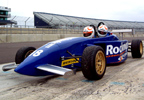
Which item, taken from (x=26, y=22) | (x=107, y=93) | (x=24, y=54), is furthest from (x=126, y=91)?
(x=26, y=22)

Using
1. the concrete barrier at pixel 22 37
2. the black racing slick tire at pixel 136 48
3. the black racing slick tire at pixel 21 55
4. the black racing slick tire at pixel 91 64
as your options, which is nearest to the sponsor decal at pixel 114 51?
the black racing slick tire at pixel 136 48

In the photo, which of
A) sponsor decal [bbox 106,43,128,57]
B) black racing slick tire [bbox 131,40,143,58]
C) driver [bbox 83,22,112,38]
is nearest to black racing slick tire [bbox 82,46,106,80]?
sponsor decal [bbox 106,43,128,57]

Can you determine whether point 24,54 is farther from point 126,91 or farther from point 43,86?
point 126,91

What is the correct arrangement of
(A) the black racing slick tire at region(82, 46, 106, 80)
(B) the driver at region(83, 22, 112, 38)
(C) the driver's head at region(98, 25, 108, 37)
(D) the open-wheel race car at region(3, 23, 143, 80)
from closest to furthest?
1. (D) the open-wheel race car at region(3, 23, 143, 80)
2. (A) the black racing slick tire at region(82, 46, 106, 80)
3. (B) the driver at region(83, 22, 112, 38)
4. (C) the driver's head at region(98, 25, 108, 37)

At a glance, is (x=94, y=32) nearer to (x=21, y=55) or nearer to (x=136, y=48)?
(x=136, y=48)

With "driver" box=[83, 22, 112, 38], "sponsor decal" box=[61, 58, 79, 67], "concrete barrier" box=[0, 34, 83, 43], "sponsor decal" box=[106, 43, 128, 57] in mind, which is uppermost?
"driver" box=[83, 22, 112, 38]

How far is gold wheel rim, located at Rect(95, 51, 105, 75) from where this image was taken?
3933 mm

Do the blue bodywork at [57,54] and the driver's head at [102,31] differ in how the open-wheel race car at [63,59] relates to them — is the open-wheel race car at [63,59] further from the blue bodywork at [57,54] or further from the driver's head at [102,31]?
the driver's head at [102,31]

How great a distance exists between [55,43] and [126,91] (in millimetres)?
1908

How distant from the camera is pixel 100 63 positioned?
158 inches

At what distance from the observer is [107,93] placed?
9.74 ft

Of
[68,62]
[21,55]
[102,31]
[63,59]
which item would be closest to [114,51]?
[102,31]

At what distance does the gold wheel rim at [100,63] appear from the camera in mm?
3933

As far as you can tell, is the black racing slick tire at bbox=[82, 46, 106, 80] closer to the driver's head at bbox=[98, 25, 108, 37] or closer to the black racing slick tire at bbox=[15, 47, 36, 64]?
the black racing slick tire at bbox=[15, 47, 36, 64]
